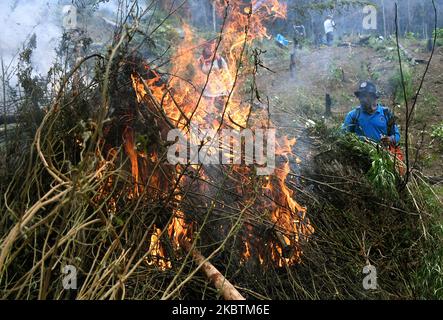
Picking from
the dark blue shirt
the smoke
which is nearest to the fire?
the dark blue shirt

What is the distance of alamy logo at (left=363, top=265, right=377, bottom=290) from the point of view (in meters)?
2.62

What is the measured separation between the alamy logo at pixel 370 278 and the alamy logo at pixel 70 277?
1.90 m

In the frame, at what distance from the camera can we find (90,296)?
6.93 feet

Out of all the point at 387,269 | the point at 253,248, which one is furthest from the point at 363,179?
the point at 253,248

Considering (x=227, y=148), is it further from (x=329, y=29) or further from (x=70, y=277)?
(x=329, y=29)

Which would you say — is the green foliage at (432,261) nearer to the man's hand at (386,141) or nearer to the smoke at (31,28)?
the man's hand at (386,141)

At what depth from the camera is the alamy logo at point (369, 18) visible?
1283 centimetres

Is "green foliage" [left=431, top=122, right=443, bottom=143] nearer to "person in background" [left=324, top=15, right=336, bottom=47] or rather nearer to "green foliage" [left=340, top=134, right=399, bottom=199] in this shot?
"green foliage" [left=340, top=134, right=399, bottom=199]

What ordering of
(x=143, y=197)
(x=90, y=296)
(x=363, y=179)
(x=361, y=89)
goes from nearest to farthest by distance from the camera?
1. (x=90, y=296)
2. (x=143, y=197)
3. (x=363, y=179)
4. (x=361, y=89)

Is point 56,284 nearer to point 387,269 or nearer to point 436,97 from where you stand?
point 387,269

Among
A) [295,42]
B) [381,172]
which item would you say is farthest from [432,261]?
[295,42]

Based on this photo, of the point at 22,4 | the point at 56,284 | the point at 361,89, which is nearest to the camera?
the point at 56,284

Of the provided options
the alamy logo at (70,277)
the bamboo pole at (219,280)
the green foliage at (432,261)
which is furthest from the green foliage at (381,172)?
the alamy logo at (70,277)

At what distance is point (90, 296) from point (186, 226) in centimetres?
95
